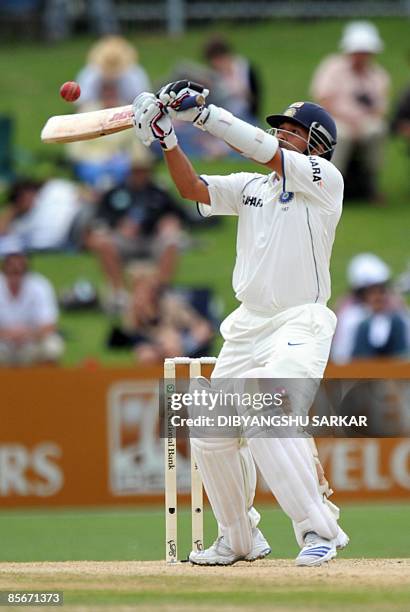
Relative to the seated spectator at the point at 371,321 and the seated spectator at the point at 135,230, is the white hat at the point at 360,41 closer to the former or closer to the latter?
the seated spectator at the point at 135,230

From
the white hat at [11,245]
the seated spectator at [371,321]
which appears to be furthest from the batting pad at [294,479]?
the white hat at [11,245]

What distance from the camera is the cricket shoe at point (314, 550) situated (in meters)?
6.92

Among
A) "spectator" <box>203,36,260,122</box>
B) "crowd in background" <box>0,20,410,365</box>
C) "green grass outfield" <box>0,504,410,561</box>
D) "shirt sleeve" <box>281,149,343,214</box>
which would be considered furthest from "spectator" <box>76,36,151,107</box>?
"shirt sleeve" <box>281,149,343,214</box>

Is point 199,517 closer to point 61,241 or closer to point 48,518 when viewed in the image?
point 48,518

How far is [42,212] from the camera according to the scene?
1478 centimetres

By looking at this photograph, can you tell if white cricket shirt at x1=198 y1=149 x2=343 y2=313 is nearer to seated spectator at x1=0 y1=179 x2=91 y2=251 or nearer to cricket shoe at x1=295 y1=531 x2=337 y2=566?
cricket shoe at x1=295 y1=531 x2=337 y2=566

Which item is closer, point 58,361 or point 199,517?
point 199,517

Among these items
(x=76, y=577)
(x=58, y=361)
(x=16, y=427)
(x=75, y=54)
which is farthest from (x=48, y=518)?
(x=75, y=54)

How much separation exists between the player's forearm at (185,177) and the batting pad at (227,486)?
1146 mm

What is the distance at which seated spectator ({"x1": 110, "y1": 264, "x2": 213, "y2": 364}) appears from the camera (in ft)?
42.7

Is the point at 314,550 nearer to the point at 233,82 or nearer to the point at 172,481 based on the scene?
the point at 172,481

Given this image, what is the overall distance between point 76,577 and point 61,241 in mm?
8555

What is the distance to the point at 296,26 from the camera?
70.7ft

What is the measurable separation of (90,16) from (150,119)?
49.3ft
